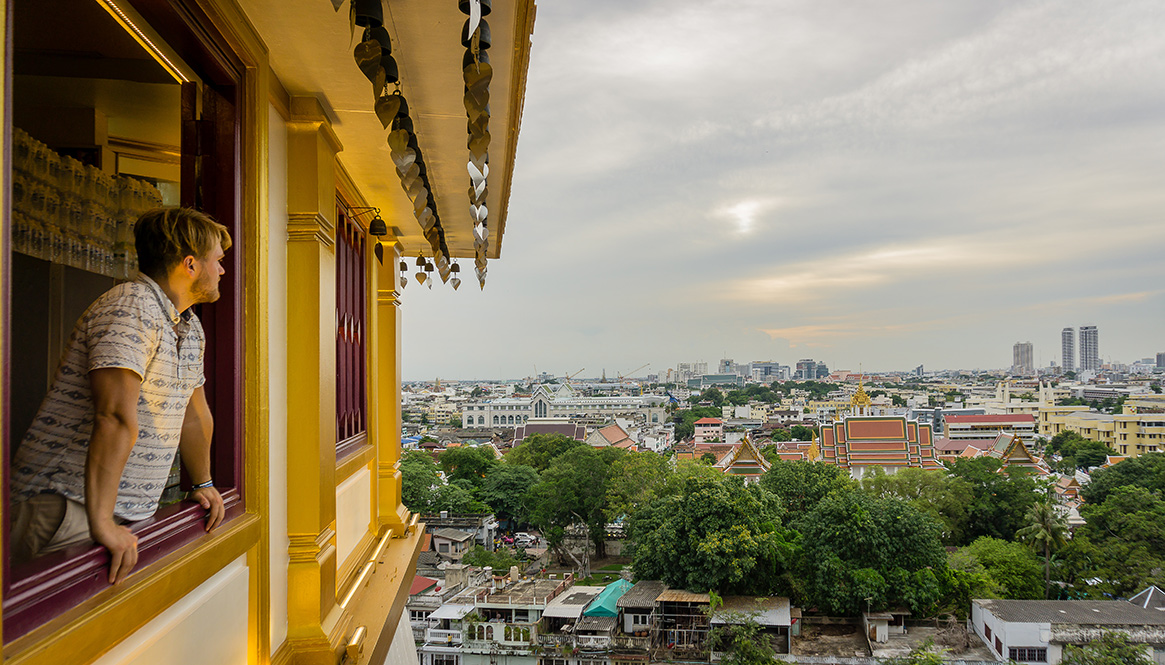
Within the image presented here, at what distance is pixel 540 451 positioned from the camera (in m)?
24.1

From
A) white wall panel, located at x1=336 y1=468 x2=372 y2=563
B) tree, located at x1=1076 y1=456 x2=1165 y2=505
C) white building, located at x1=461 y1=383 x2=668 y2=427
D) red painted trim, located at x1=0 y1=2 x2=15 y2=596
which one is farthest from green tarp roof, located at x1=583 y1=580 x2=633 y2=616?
white building, located at x1=461 y1=383 x2=668 y2=427

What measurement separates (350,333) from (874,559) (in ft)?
38.8

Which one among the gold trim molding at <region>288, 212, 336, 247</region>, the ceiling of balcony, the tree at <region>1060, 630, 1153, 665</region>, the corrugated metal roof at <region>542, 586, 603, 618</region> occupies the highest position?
the ceiling of balcony

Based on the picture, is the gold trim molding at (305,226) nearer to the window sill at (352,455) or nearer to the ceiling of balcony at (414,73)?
the ceiling of balcony at (414,73)

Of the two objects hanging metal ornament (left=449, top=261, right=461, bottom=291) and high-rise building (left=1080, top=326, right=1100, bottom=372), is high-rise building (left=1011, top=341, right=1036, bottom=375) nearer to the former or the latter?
high-rise building (left=1080, top=326, right=1100, bottom=372)

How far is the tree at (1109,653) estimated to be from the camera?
8.97 metres

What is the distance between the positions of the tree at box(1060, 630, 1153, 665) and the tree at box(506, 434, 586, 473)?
15.1 metres

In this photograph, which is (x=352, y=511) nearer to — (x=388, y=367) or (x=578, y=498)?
(x=388, y=367)

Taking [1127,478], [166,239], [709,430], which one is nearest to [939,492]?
[1127,478]

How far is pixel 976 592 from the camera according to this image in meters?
12.3

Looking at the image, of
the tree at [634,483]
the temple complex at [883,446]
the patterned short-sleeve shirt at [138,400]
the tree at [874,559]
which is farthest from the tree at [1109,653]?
the patterned short-sleeve shirt at [138,400]

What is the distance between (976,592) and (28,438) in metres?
14.6

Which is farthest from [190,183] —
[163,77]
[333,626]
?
[333,626]

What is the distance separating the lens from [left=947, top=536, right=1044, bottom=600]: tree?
12.7 meters
